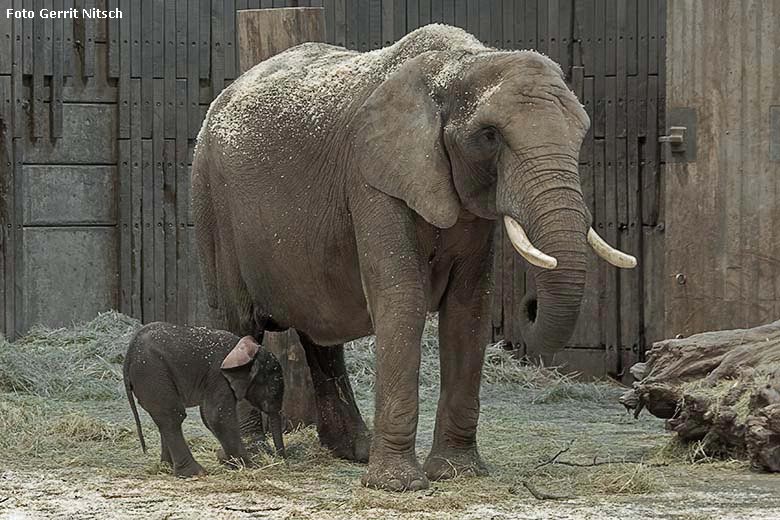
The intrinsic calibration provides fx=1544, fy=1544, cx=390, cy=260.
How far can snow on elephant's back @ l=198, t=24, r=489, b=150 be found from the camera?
280 inches

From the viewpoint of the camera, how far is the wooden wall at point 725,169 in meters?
10.2

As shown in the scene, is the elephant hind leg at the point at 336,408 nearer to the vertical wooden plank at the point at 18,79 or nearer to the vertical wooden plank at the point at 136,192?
the vertical wooden plank at the point at 136,192

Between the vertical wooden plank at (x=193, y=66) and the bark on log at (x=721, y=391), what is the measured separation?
560 centimetres

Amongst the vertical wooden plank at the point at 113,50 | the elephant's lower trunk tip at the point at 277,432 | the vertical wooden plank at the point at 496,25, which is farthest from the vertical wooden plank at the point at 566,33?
the elephant's lower trunk tip at the point at 277,432

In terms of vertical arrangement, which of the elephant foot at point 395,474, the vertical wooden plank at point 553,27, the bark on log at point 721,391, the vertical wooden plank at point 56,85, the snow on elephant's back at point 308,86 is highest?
the vertical wooden plank at point 553,27

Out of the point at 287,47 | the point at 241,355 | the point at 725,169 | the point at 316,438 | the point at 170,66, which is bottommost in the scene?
the point at 316,438

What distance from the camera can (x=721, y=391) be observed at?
7652mm

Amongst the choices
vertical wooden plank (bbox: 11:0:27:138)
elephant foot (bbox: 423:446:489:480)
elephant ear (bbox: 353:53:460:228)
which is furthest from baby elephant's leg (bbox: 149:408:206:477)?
vertical wooden plank (bbox: 11:0:27:138)

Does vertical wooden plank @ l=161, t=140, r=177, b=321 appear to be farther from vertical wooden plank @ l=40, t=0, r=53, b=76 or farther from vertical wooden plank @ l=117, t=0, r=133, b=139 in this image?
vertical wooden plank @ l=40, t=0, r=53, b=76

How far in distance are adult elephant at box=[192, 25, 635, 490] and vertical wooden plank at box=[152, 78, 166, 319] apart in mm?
4447

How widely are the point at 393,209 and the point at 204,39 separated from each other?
6467mm

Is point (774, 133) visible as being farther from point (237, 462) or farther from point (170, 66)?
point (170, 66)

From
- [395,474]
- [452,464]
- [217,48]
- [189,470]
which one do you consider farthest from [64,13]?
[395,474]

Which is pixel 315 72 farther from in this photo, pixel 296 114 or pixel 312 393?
pixel 312 393
